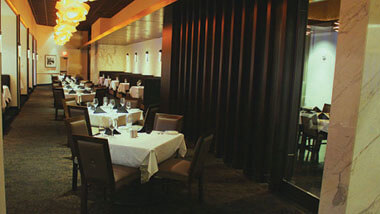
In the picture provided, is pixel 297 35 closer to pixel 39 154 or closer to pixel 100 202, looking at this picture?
pixel 100 202

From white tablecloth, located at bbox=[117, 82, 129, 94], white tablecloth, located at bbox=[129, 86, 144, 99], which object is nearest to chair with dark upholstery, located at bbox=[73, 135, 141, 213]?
white tablecloth, located at bbox=[129, 86, 144, 99]

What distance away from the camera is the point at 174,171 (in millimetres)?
3742

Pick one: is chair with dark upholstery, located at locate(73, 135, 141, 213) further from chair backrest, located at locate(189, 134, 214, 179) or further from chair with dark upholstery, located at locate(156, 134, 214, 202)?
chair backrest, located at locate(189, 134, 214, 179)

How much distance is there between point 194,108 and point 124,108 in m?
1.45

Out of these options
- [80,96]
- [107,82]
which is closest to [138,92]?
[80,96]

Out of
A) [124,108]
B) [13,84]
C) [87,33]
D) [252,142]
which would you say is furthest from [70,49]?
[252,142]

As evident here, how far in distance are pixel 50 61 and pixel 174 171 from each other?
75.6 feet

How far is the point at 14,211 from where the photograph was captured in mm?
3543

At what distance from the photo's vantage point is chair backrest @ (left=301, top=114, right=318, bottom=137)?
4.84m

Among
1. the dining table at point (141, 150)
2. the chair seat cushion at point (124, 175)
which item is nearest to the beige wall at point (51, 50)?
the dining table at point (141, 150)

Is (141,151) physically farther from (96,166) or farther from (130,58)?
(130,58)

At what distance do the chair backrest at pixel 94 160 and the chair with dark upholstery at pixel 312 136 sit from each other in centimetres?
296

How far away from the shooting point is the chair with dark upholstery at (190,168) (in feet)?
11.9

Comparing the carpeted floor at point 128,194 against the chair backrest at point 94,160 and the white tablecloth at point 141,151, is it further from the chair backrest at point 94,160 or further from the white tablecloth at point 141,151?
the white tablecloth at point 141,151
